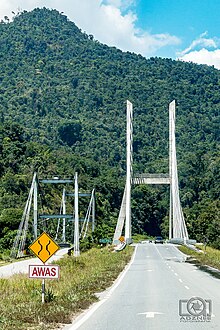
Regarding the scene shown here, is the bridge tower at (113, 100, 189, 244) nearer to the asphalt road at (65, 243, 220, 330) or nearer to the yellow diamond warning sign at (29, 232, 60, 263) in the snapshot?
the asphalt road at (65, 243, 220, 330)

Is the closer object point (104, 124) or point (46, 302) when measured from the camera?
point (46, 302)

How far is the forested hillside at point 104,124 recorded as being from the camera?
3996 inches

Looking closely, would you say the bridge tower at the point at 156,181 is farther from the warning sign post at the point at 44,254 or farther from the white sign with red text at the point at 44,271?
the white sign with red text at the point at 44,271

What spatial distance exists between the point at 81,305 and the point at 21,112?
134 m

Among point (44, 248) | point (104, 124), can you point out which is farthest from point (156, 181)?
point (104, 124)

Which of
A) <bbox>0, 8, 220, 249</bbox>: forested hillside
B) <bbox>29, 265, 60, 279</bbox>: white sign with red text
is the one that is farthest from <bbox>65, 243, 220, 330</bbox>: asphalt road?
<bbox>0, 8, 220, 249</bbox>: forested hillside

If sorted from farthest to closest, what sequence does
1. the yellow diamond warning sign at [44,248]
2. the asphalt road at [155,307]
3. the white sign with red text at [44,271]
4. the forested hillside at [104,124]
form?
the forested hillside at [104,124]
the yellow diamond warning sign at [44,248]
the white sign with red text at [44,271]
the asphalt road at [155,307]

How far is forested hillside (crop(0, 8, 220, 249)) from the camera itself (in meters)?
102

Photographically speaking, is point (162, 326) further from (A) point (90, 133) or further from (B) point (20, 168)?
(A) point (90, 133)

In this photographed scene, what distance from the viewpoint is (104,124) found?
14762cm

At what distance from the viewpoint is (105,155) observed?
13625 cm

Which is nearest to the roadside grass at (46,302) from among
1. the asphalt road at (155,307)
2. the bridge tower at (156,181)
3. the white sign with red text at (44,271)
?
the asphalt road at (155,307)

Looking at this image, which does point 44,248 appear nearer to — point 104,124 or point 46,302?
point 46,302

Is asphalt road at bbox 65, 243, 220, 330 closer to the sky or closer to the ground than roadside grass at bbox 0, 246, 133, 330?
closer to the ground
